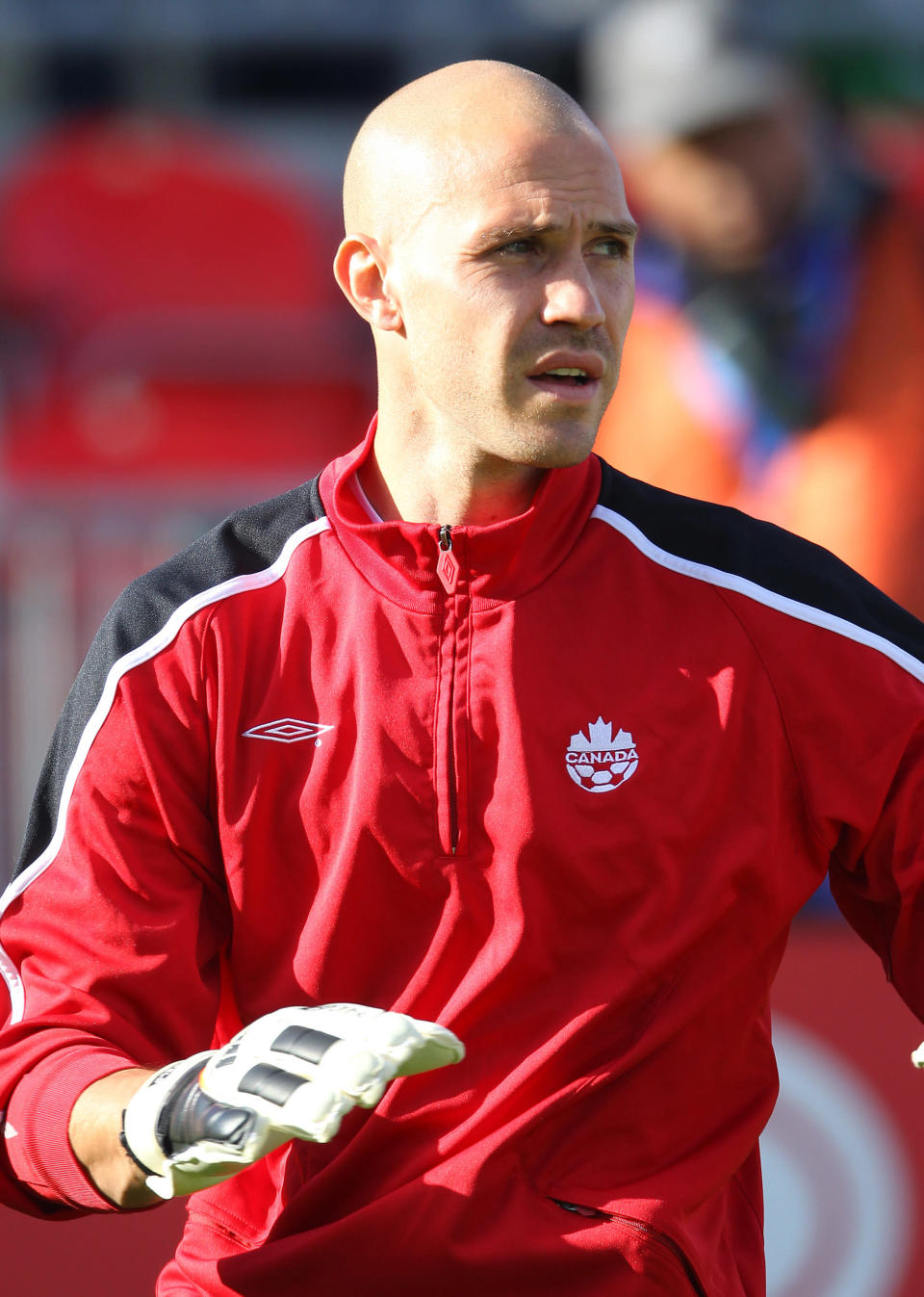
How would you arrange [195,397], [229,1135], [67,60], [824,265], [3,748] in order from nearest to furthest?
[229,1135]
[824,265]
[3,748]
[195,397]
[67,60]

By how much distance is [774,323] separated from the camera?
15.4 ft

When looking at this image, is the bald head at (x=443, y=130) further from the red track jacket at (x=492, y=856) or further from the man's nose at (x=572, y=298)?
the red track jacket at (x=492, y=856)

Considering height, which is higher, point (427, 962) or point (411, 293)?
point (411, 293)

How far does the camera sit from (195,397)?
11.2 metres

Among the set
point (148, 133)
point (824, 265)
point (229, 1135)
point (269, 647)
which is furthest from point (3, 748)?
point (148, 133)

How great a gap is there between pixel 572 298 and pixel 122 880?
0.95 metres

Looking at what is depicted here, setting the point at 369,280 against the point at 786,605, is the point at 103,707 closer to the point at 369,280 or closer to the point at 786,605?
the point at 369,280

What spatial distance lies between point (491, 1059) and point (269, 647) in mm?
608

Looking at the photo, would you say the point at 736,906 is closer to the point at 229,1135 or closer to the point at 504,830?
the point at 504,830

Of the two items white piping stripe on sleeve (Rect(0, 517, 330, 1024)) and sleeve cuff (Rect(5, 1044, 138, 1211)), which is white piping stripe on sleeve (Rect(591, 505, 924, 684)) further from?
sleeve cuff (Rect(5, 1044, 138, 1211))

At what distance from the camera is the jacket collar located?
2.47m

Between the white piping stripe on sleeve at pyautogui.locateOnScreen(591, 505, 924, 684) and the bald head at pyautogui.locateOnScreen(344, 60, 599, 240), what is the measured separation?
1.83 feet

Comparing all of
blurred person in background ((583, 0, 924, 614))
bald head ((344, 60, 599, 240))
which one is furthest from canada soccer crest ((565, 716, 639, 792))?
blurred person in background ((583, 0, 924, 614))

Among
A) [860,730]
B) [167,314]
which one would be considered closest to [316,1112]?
[860,730]
